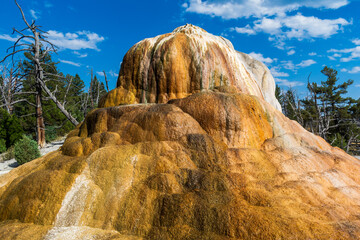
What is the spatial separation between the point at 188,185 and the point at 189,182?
6cm

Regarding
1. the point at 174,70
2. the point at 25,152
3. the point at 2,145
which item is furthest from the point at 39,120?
the point at 174,70

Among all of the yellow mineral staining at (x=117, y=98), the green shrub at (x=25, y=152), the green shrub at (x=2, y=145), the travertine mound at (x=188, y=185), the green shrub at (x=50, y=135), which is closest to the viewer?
the travertine mound at (x=188, y=185)

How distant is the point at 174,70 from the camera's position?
27.3ft

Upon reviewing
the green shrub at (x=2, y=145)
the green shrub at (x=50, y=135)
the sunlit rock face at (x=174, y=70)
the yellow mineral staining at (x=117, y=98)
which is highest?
the sunlit rock face at (x=174, y=70)

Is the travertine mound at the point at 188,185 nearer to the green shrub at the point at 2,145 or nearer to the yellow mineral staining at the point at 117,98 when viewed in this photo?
the yellow mineral staining at the point at 117,98

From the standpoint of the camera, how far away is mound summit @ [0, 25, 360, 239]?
10.1 ft

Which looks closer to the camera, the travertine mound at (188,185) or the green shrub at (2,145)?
the travertine mound at (188,185)

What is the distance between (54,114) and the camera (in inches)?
743

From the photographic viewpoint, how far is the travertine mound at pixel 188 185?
10.0 ft

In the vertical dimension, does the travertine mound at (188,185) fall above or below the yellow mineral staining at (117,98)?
below

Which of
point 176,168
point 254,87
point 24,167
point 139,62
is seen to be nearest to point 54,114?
point 139,62

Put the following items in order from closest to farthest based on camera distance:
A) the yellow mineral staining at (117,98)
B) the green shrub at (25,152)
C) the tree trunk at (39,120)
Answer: the yellow mineral staining at (117,98) < the green shrub at (25,152) < the tree trunk at (39,120)

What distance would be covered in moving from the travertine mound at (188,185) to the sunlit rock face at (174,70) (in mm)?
2809

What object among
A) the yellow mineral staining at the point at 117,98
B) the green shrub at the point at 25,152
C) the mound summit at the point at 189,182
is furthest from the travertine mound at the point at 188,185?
the green shrub at the point at 25,152
